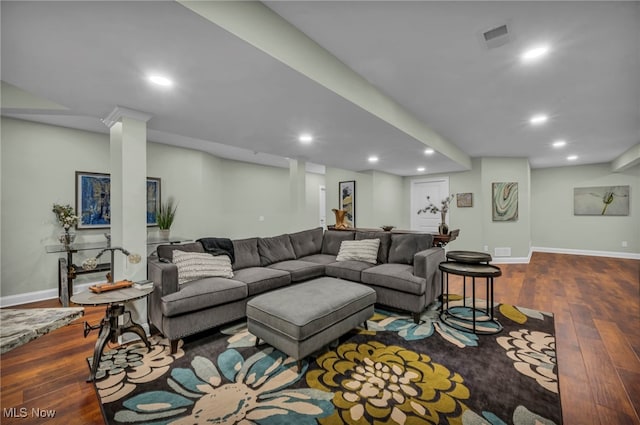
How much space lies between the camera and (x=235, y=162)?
6.34m

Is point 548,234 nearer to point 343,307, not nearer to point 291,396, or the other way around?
point 343,307

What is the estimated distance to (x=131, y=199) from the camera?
263cm

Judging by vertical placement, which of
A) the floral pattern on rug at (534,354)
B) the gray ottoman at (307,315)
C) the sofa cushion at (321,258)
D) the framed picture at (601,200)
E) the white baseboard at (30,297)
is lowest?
the floral pattern on rug at (534,354)

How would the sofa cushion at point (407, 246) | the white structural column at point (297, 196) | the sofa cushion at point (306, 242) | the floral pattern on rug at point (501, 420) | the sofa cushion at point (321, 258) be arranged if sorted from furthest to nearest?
the white structural column at point (297, 196), the sofa cushion at point (306, 242), the sofa cushion at point (321, 258), the sofa cushion at point (407, 246), the floral pattern on rug at point (501, 420)

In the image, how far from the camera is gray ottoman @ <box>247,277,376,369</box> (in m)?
1.98

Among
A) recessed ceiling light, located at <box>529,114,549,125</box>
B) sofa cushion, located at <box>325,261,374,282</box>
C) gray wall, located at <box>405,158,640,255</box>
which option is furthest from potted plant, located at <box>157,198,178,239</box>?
gray wall, located at <box>405,158,640,255</box>

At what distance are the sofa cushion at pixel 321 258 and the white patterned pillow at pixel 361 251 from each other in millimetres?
149

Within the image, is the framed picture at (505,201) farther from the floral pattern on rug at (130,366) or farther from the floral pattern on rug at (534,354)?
the floral pattern on rug at (130,366)

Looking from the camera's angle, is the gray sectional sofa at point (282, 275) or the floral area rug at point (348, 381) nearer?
the floral area rug at point (348, 381)

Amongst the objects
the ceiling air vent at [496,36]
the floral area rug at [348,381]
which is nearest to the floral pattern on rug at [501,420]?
the floral area rug at [348,381]

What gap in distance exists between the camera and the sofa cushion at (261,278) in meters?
2.85

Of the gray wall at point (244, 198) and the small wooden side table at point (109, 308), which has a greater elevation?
the gray wall at point (244, 198)

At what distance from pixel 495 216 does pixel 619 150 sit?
252 centimetres

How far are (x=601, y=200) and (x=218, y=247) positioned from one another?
29.3ft
